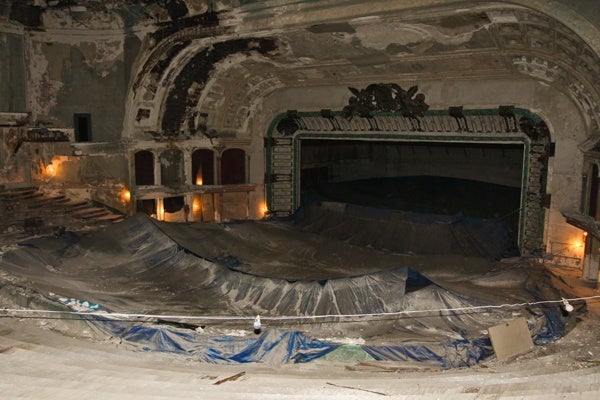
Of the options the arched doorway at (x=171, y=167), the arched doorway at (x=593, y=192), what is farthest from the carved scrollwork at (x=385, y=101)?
the arched doorway at (x=171, y=167)

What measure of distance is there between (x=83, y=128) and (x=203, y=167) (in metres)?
4.41

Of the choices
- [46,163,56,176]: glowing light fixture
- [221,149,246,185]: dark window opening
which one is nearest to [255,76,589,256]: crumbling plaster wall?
[221,149,246,185]: dark window opening

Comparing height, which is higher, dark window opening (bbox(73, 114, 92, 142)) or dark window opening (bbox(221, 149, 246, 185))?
dark window opening (bbox(73, 114, 92, 142))

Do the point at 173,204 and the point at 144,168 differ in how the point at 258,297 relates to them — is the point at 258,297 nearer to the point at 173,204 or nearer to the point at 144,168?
the point at 144,168

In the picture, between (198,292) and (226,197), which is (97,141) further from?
(198,292)

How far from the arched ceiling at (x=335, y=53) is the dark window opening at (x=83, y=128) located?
4.71 feet

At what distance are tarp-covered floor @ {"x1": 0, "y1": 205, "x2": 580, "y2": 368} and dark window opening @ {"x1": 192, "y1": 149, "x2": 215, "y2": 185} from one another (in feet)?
22.0

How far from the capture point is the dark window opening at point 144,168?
59.3 feet

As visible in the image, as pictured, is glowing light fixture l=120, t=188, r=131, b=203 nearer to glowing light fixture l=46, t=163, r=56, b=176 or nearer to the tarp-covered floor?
glowing light fixture l=46, t=163, r=56, b=176

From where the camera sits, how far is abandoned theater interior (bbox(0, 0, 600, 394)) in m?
9.73

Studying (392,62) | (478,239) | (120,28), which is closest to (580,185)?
(478,239)

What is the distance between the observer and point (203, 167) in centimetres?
1970

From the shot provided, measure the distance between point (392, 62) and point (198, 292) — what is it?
890 cm

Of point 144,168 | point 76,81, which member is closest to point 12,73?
point 76,81
